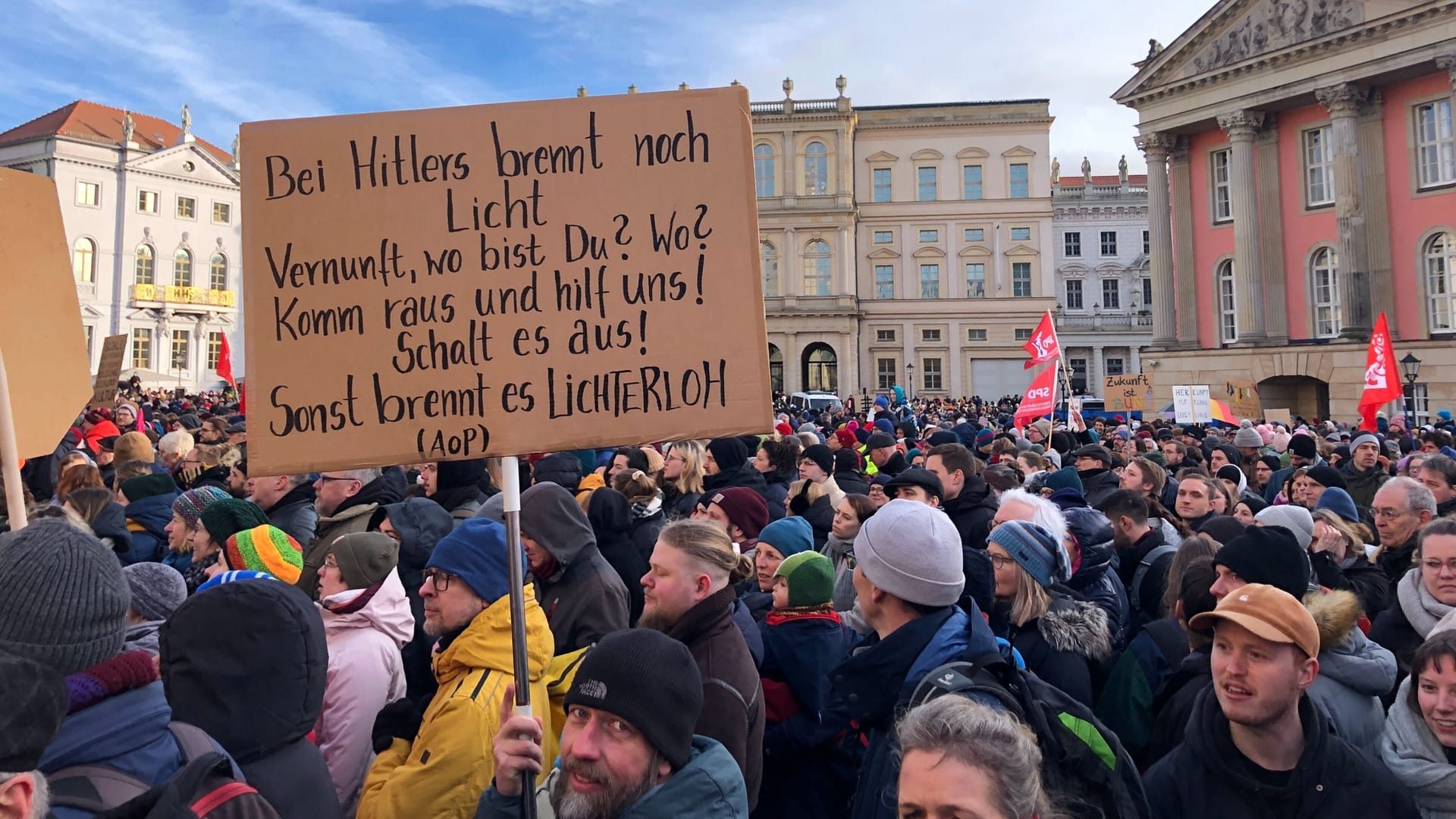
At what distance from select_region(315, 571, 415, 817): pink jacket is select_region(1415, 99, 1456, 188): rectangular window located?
31675 millimetres

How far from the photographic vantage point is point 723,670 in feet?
9.55

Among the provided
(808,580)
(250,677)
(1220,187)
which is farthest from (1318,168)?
(250,677)

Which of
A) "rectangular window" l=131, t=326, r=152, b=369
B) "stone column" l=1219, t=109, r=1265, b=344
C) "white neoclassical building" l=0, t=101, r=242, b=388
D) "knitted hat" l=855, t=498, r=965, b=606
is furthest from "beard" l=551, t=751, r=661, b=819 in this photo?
"rectangular window" l=131, t=326, r=152, b=369

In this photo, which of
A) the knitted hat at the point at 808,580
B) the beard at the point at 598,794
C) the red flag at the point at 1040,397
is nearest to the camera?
the beard at the point at 598,794

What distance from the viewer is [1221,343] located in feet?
106

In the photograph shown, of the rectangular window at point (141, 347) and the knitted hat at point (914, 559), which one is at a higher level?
the rectangular window at point (141, 347)

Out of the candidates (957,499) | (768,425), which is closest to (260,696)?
(768,425)

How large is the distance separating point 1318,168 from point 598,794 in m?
33.6

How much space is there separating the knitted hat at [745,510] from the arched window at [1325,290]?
3000 centimetres

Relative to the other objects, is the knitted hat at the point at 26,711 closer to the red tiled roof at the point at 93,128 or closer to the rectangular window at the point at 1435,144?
the rectangular window at the point at 1435,144

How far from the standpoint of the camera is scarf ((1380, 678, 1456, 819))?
8.32ft

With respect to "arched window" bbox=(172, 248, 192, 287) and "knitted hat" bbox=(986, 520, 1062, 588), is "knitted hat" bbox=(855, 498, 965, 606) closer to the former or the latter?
"knitted hat" bbox=(986, 520, 1062, 588)

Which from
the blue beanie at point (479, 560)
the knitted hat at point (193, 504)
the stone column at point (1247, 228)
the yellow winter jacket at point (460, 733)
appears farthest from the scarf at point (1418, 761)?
the stone column at point (1247, 228)

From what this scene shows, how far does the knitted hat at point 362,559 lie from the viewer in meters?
3.39
